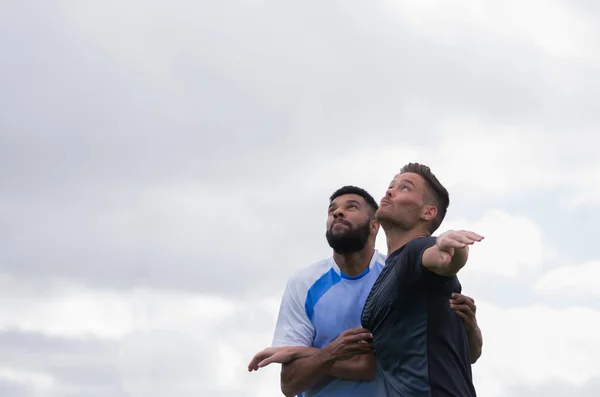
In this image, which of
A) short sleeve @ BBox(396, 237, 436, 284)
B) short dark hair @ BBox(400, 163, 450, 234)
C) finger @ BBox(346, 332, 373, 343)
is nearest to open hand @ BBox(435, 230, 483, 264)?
short sleeve @ BBox(396, 237, 436, 284)

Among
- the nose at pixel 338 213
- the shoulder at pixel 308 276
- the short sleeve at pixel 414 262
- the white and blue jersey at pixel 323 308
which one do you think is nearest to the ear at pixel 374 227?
the white and blue jersey at pixel 323 308

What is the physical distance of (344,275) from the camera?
1101 centimetres

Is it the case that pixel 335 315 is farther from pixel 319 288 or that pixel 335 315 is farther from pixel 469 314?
pixel 469 314

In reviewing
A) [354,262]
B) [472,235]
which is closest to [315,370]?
[354,262]

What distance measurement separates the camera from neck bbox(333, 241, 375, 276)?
10.9 meters

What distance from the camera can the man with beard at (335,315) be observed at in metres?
9.77

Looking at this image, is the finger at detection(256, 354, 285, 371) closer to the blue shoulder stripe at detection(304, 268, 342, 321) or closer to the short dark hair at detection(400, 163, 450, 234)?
the blue shoulder stripe at detection(304, 268, 342, 321)

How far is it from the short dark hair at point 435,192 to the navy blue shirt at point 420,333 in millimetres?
796

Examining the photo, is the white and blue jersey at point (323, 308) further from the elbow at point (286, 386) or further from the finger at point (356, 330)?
the finger at point (356, 330)

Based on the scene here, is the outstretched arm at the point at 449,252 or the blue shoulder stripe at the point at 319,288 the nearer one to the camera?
the outstretched arm at the point at 449,252

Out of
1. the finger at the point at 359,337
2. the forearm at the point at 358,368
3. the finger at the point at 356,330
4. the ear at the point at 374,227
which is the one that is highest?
the ear at the point at 374,227

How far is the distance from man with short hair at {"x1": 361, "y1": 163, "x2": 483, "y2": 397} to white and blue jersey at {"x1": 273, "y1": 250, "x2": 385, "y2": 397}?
1652mm

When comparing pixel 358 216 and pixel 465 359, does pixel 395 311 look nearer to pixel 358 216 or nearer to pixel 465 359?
pixel 465 359

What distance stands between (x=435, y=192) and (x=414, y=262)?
4.78ft
